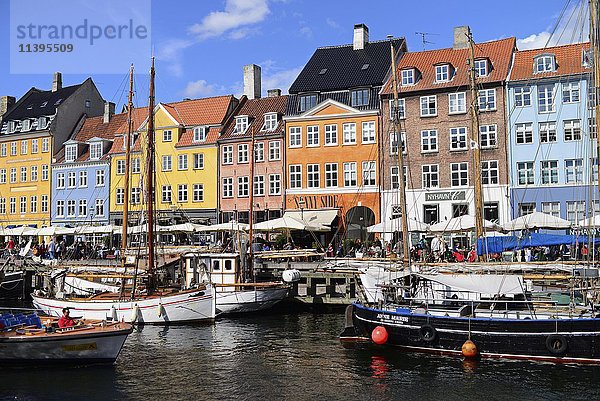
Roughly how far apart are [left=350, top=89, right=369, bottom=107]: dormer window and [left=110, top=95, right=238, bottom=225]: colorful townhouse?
39.1 feet

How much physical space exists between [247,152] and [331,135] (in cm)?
738

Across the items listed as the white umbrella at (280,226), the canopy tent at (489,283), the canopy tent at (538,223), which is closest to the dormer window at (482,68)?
the canopy tent at (538,223)

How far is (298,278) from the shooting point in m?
34.7

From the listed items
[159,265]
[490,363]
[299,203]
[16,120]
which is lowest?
[490,363]

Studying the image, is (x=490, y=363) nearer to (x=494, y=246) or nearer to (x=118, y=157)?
(x=494, y=246)

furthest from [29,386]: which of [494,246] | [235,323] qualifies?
[494,246]

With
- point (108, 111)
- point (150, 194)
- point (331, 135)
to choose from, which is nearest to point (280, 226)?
point (150, 194)

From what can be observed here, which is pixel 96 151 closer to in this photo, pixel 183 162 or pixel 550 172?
pixel 183 162

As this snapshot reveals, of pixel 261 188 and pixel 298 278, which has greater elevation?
pixel 261 188

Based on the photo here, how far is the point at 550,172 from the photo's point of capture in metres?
43.1

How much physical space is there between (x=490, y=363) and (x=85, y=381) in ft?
39.8

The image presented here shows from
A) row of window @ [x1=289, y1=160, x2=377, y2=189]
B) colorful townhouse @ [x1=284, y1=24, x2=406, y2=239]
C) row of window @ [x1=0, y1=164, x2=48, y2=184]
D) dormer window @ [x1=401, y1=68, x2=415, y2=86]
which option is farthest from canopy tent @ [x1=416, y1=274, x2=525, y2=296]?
row of window @ [x1=0, y1=164, x2=48, y2=184]

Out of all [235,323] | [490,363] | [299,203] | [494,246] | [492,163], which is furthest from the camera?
[299,203]

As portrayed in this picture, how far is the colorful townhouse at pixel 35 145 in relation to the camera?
62625 millimetres
